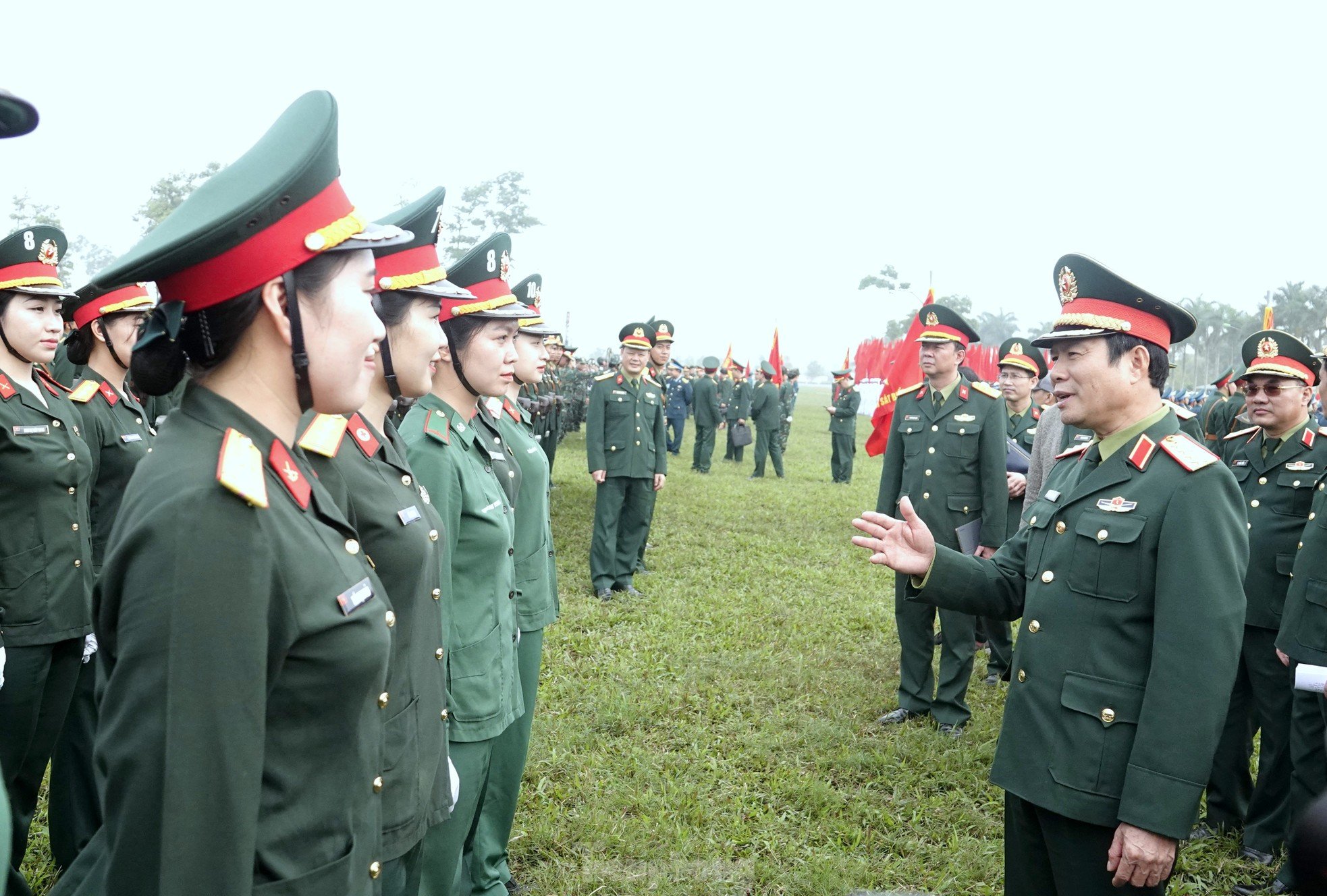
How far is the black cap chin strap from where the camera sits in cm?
138

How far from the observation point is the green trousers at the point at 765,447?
15992 millimetres

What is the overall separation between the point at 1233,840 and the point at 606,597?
4.55 meters

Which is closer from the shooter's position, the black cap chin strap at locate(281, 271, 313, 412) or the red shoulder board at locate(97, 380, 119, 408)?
the black cap chin strap at locate(281, 271, 313, 412)

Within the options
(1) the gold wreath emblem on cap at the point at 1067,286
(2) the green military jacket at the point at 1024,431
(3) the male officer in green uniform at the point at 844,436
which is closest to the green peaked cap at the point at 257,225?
(1) the gold wreath emblem on cap at the point at 1067,286

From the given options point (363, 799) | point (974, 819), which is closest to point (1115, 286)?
point (363, 799)

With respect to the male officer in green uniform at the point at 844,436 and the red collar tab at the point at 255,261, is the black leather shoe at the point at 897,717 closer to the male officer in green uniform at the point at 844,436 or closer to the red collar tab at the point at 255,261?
the red collar tab at the point at 255,261

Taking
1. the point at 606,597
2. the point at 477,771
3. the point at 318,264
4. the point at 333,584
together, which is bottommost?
the point at 606,597

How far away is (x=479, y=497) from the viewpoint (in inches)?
103

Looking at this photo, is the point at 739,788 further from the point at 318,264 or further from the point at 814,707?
the point at 318,264

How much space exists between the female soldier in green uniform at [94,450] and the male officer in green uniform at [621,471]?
13.4 ft

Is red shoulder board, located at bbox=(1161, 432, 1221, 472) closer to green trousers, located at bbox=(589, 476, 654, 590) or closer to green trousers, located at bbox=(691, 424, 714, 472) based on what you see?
green trousers, located at bbox=(589, 476, 654, 590)

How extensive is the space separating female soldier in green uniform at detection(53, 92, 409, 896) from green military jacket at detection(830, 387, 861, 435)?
14.1 meters

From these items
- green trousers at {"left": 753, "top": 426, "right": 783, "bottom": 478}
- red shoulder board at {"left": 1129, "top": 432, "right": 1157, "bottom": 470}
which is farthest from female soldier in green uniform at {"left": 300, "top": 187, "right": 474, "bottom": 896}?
green trousers at {"left": 753, "top": 426, "right": 783, "bottom": 478}

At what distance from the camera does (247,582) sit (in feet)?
4.00
